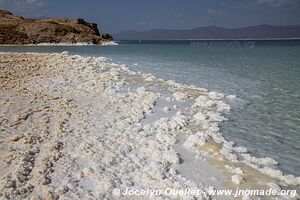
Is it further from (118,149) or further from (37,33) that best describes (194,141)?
(37,33)

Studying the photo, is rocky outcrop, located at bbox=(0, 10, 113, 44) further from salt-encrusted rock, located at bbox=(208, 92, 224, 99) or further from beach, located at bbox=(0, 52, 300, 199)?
salt-encrusted rock, located at bbox=(208, 92, 224, 99)

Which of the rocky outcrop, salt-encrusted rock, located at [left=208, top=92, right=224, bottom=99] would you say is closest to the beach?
salt-encrusted rock, located at [left=208, top=92, right=224, bottom=99]

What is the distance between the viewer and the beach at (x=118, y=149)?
5246 millimetres

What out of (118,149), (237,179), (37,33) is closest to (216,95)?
(118,149)

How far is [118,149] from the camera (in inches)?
264

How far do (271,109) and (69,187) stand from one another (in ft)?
24.5

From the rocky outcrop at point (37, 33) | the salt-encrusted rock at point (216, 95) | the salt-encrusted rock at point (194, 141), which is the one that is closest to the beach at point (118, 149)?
the salt-encrusted rock at point (194, 141)

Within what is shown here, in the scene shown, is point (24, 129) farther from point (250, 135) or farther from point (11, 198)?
point (250, 135)

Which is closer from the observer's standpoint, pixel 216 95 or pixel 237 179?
pixel 237 179

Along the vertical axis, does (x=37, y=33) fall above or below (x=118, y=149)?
above

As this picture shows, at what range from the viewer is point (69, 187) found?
16.8ft

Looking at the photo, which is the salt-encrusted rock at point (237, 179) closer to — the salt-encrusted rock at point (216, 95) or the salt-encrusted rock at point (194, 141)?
the salt-encrusted rock at point (194, 141)

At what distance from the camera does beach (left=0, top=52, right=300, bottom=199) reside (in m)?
5.25

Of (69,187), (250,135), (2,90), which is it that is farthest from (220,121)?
(2,90)
